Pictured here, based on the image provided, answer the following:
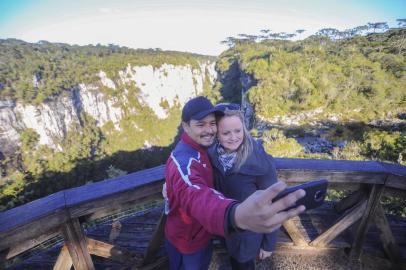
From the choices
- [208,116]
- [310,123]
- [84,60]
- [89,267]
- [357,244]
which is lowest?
[310,123]

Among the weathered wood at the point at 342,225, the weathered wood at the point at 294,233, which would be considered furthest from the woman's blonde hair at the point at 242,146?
the weathered wood at the point at 342,225

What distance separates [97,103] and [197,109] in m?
60.4

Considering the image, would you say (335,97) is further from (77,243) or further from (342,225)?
(77,243)

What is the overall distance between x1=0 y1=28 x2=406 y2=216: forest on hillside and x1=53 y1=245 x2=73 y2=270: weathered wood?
5.21 m

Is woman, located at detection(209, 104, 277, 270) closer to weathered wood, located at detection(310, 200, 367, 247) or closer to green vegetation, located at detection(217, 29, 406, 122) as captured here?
weathered wood, located at detection(310, 200, 367, 247)

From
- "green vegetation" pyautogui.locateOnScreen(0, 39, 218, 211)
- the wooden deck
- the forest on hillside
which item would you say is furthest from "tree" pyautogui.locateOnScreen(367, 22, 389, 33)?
the wooden deck

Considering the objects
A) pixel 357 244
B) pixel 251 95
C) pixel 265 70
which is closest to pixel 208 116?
pixel 357 244

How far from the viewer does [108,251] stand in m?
1.89

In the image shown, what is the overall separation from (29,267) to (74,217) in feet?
3.98

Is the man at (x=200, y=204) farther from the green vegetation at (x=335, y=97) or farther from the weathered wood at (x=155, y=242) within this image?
the green vegetation at (x=335, y=97)

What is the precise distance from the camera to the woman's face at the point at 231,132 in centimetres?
148

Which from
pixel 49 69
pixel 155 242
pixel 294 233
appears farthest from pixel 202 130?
pixel 49 69

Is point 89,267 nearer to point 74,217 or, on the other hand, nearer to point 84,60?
point 74,217

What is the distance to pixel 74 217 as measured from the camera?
4.88ft
